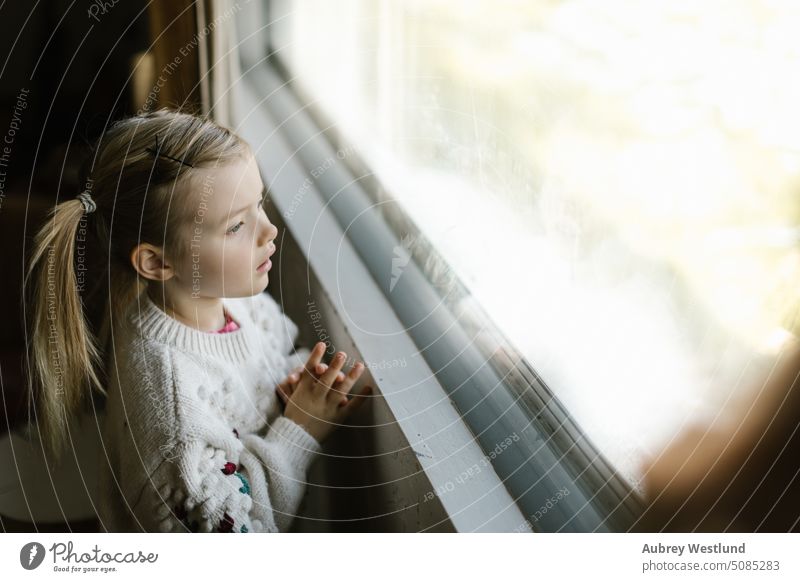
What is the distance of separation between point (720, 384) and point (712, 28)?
22 cm

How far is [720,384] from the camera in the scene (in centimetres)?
51

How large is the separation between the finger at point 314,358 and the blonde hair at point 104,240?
0.31 ft

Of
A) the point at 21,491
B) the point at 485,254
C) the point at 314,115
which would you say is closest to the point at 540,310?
the point at 485,254

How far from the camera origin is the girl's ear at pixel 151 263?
1.41 feet

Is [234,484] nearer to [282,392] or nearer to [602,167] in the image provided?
[282,392]

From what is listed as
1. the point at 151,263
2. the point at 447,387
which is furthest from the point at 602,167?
the point at 151,263

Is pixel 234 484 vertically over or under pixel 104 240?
under

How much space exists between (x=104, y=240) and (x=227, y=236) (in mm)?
64

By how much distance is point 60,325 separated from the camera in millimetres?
441

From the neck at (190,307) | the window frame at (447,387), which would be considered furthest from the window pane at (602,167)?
the neck at (190,307)

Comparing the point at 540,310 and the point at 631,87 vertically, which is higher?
the point at 631,87

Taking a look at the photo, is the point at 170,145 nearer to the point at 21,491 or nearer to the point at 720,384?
the point at 21,491
